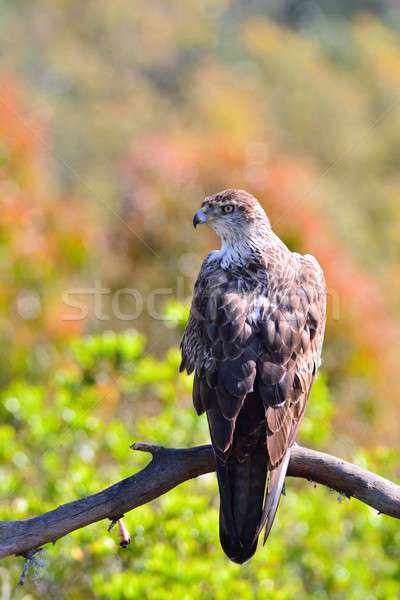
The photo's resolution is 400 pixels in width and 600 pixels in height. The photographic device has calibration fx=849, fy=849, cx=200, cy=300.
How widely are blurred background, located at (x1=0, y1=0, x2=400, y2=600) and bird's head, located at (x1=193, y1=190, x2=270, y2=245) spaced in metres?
1.16

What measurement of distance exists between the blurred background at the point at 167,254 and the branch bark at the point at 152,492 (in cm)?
141

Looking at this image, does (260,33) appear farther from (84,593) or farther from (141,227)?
(84,593)

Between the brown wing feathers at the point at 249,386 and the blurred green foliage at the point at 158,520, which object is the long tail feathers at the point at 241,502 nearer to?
the brown wing feathers at the point at 249,386

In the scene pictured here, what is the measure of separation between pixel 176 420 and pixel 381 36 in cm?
3876

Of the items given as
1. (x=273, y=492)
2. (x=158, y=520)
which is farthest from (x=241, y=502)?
(x=158, y=520)

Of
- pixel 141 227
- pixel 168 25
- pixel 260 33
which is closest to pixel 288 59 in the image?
pixel 260 33

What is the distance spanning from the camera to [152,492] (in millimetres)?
4219

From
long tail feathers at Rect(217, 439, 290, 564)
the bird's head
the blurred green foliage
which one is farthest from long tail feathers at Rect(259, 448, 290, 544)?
the blurred green foliage

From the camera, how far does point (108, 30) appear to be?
3750 centimetres

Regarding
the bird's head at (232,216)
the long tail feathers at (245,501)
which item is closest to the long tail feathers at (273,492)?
the long tail feathers at (245,501)

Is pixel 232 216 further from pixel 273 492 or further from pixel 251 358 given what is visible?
pixel 273 492

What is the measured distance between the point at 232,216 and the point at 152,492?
7.41ft

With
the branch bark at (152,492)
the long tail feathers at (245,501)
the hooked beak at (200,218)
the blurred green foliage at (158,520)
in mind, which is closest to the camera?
the branch bark at (152,492)

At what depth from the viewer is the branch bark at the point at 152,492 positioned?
4066mm
